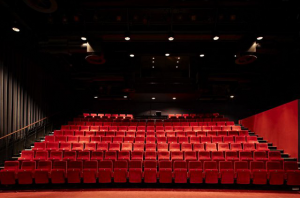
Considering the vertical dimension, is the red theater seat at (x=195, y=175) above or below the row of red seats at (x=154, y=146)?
below

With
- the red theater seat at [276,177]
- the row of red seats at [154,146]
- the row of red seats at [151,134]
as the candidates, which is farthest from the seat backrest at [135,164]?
the red theater seat at [276,177]

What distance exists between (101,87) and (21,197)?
5039 millimetres

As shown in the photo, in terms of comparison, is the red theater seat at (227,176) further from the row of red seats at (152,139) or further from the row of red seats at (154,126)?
the row of red seats at (154,126)

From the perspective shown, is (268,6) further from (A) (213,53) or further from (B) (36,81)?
(B) (36,81)

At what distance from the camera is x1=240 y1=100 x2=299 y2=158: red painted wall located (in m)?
3.93

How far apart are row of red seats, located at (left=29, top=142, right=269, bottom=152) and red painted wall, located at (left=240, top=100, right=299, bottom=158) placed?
415 mm

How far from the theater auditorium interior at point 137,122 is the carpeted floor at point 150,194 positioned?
3 cm

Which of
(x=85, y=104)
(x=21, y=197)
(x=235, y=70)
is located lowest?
(x=21, y=197)

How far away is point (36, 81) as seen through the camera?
516 centimetres

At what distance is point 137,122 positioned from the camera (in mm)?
5641

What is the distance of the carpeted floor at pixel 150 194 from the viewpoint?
2879 mm

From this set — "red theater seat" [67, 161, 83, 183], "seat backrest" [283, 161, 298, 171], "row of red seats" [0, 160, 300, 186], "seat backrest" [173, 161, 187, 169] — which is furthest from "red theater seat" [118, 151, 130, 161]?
"seat backrest" [283, 161, 298, 171]

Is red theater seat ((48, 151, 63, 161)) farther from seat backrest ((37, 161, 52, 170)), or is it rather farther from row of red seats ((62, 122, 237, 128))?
row of red seats ((62, 122, 237, 128))

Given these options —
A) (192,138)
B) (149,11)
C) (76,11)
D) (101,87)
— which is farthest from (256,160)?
(101,87)
